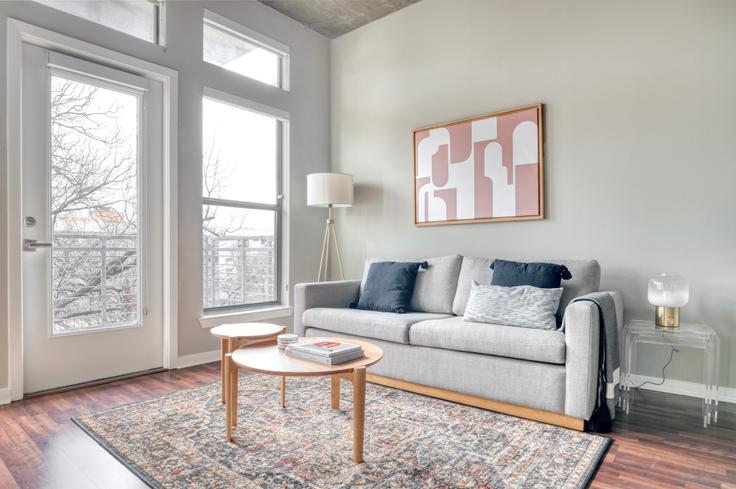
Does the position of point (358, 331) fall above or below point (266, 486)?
above

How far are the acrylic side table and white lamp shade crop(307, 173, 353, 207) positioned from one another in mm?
2447

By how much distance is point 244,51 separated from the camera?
405 cm

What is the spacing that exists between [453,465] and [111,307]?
256cm

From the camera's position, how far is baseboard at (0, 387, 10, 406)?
8.58 feet

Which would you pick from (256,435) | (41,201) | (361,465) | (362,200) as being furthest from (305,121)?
(361,465)

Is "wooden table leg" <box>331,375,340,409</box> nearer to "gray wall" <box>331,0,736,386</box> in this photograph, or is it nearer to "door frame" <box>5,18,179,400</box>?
"gray wall" <box>331,0,736,386</box>

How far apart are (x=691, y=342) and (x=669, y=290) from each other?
12.1 inches

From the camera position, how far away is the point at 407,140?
162 inches

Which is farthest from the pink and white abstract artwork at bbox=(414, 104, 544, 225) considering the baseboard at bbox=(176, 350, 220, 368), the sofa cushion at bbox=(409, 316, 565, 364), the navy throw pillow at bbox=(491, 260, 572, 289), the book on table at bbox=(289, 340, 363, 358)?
the baseboard at bbox=(176, 350, 220, 368)

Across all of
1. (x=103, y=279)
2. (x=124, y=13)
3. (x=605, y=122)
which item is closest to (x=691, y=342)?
(x=605, y=122)

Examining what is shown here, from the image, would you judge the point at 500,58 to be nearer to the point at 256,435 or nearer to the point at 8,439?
the point at 256,435

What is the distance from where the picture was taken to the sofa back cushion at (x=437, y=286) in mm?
3291

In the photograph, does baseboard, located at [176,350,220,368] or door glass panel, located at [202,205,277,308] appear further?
door glass panel, located at [202,205,277,308]

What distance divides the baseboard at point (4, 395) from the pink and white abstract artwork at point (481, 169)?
309 centimetres
